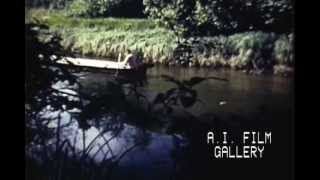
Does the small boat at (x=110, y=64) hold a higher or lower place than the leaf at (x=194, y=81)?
higher

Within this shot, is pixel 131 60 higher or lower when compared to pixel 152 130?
higher

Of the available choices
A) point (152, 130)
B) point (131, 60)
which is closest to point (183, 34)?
point (131, 60)

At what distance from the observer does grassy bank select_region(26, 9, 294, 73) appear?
2490mm

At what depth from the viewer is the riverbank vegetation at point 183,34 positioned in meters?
2.49

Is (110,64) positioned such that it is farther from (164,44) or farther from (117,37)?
(164,44)

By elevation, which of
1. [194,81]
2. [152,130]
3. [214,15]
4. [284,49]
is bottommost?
[152,130]

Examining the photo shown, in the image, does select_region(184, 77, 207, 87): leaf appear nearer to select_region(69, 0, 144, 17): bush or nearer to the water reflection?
the water reflection

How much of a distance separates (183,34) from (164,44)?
0.24ft

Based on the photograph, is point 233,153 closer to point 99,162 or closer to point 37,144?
point 99,162

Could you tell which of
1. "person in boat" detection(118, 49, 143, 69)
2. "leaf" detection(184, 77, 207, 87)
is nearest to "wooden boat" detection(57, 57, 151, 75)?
"person in boat" detection(118, 49, 143, 69)

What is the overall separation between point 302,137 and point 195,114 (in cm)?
37

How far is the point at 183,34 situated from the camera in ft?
8.21

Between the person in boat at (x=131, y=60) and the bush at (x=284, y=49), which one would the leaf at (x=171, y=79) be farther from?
the bush at (x=284, y=49)

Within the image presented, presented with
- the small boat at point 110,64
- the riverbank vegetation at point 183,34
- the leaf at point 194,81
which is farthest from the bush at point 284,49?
the small boat at point 110,64
